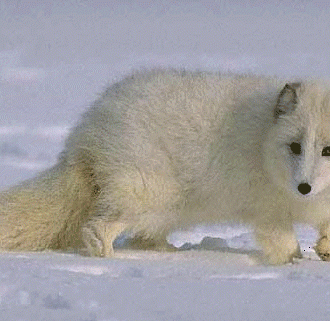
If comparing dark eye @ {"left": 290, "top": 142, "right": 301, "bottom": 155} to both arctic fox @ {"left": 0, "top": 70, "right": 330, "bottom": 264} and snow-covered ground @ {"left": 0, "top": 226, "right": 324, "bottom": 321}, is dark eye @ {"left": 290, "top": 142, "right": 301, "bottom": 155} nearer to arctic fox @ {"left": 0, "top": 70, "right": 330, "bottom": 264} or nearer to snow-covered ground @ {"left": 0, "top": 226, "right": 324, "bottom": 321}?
arctic fox @ {"left": 0, "top": 70, "right": 330, "bottom": 264}

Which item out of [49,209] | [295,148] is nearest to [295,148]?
[295,148]

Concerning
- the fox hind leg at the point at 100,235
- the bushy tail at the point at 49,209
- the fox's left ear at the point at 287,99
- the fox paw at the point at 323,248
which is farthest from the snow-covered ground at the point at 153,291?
the fox's left ear at the point at 287,99

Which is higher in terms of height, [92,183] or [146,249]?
[92,183]

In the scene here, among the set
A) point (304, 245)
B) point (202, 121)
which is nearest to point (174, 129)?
point (202, 121)

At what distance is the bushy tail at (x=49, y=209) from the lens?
4.69m

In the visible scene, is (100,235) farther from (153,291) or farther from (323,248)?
(153,291)

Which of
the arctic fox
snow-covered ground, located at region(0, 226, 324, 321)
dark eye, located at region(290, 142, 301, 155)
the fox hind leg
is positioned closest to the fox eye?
dark eye, located at region(290, 142, 301, 155)

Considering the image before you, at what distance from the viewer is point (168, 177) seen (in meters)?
4.71

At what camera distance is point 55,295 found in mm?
2996

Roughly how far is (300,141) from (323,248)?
2.70 feet

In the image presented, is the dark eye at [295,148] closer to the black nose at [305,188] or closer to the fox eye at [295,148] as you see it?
the fox eye at [295,148]

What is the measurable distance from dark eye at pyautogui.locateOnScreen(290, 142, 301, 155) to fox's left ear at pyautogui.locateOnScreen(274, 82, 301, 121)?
8.4 inches

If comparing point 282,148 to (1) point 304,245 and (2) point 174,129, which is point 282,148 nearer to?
(2) point 174,129

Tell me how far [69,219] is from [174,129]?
2.56 ft
